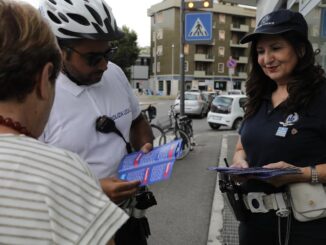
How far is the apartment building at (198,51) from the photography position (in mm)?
62781

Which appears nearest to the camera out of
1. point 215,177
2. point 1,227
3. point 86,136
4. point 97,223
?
point 1,227

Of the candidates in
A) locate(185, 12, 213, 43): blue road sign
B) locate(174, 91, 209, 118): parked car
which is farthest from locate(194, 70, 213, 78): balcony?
locate(185, 12, 213, 43): blue road sign

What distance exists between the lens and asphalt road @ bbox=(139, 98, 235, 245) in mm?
4730

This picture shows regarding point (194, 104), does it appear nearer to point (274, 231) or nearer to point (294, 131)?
point (274, 231)

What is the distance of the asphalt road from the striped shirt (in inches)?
144

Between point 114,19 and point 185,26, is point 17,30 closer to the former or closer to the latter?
point 114,19

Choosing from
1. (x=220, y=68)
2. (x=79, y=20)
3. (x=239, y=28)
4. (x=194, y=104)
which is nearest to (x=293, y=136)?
(x=79, y=20)

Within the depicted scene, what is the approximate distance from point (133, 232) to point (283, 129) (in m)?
0.96

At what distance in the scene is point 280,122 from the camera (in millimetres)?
2191

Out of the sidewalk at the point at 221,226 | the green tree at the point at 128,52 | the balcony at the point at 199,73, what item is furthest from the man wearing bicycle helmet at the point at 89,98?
the balcony at the point at 199,73

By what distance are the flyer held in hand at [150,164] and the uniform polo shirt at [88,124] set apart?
0.29ft

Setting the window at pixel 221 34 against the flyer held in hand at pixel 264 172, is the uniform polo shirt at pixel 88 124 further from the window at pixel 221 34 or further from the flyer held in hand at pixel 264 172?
the window at pixel 221 34

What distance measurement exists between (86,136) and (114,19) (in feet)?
2.25

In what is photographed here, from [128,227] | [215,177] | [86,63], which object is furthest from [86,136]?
[215,177]
